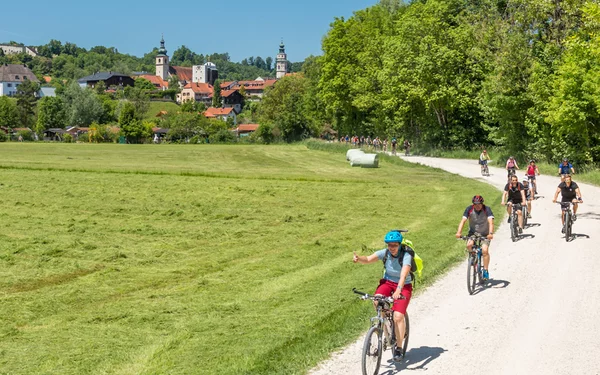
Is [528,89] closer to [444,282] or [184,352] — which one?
[444,282]

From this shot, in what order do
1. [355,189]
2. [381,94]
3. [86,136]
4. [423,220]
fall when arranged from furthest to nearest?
[86,136], [381,94], [355,189], [423,220]

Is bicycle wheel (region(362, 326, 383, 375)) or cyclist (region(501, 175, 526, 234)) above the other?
cyclist (region(501, 175, 526, 234))

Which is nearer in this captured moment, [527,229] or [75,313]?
[75,313]

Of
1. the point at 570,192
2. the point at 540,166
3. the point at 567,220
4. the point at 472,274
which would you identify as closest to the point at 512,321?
the point at 472,274

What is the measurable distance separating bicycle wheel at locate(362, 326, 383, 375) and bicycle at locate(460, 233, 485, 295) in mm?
5811

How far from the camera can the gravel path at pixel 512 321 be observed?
1099 cm

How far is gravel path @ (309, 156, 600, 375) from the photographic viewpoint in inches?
433

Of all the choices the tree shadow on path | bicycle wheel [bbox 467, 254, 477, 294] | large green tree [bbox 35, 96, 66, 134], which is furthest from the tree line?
large green tree [bbox 35, 96, 66, 134]

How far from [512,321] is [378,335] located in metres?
4.16

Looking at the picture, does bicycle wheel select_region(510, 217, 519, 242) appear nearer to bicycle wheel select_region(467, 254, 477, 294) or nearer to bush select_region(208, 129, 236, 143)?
bicycle wheel select_region(467, 254, 477, 294)

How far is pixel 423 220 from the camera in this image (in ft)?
96.1

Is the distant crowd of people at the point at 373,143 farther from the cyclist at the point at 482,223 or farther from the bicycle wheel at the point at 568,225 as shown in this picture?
the cyclist at the point at 482,223

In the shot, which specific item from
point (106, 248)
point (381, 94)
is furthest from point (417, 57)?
point (106, 248)

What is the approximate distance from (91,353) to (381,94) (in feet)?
248
